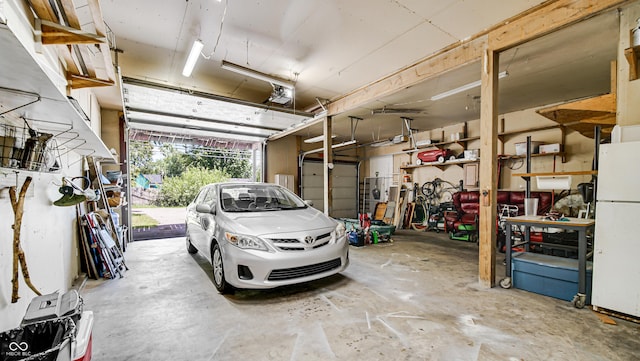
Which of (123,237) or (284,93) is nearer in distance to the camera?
(284,93)

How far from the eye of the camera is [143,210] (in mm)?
11578

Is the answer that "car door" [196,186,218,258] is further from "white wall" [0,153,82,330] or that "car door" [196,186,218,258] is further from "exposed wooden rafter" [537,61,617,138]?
"exposed wooden rafter" [537,61,617,138]

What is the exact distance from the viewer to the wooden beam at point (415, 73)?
3299 mm

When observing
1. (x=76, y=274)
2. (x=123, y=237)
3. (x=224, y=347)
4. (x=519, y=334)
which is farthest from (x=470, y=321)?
(x=123, y=237)

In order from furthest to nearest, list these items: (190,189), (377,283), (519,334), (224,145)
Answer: (190,189) → (224,145) → (377,283) → (519,334)

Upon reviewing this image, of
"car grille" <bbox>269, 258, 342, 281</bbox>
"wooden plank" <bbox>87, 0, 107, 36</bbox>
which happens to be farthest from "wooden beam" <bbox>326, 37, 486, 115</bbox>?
"wooden plank" <bbox>87, 0, 107, 36</bbox>

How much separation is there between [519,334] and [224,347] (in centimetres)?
232

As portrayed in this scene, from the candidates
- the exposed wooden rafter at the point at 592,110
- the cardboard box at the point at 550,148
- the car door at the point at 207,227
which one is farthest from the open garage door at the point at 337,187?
the exposed wooden rafter at the point at 592,110

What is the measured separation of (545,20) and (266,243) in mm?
3656

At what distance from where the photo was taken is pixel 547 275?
109 inches

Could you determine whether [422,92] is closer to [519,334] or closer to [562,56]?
[562,56]

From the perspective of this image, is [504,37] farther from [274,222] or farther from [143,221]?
[143,221]

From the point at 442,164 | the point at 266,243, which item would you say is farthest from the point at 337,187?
the point at 266,243

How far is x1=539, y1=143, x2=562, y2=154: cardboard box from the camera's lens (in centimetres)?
546
